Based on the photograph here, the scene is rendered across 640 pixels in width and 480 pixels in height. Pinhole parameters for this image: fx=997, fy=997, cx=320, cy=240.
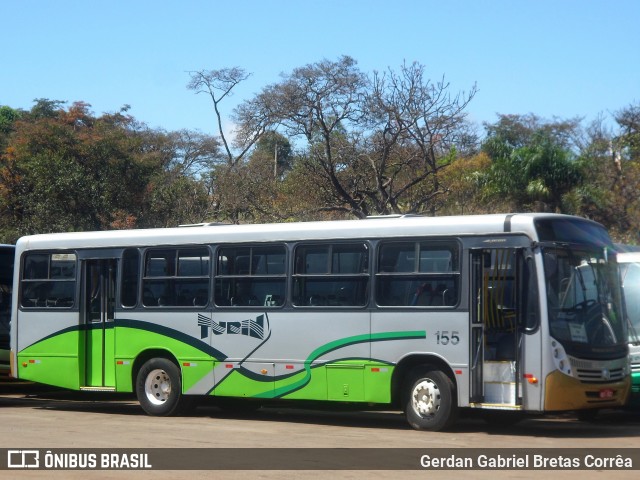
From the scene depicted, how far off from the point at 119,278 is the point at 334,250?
161 inches

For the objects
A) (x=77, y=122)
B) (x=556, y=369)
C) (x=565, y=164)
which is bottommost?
(x=556, y=369)

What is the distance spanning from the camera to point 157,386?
15.9 metres

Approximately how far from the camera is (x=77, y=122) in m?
52.3

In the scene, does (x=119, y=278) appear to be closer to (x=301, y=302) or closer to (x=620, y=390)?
(x=301, y=302)

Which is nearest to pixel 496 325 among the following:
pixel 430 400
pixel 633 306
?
pixel 430 400

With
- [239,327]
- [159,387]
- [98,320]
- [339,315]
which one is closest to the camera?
[339,315]

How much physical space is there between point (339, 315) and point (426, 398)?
1.74 meters

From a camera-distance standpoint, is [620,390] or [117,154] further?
[117,154]

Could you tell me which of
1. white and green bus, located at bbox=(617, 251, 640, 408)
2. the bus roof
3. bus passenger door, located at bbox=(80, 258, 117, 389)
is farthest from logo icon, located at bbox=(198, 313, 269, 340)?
white and green bus, located at bbox=(617, 251, 640, 408)

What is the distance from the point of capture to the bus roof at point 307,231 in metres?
12.9

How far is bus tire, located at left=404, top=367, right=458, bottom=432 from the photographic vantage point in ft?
42.5

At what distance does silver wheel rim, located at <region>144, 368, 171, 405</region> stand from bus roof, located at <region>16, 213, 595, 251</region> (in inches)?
82.2

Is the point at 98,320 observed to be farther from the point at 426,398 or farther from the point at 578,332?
the point at 578,332

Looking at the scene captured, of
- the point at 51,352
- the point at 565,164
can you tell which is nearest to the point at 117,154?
the point at 565,164
